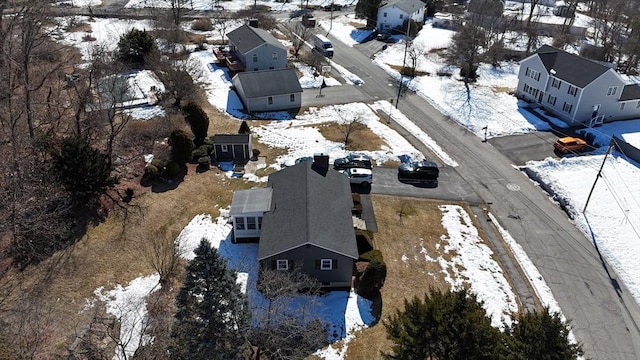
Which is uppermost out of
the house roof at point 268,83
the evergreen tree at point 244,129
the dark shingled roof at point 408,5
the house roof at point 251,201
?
the dark shingled roof at point 408,5

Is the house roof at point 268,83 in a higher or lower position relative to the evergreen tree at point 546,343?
lower

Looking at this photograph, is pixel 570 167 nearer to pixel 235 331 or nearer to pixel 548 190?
pixel 548 190

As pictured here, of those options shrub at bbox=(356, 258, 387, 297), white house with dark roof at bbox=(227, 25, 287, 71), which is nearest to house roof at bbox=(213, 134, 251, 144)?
shrub at bbox=(356, 258, 387, 297)

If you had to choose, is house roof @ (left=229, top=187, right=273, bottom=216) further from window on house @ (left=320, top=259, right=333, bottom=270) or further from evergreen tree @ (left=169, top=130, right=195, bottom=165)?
evergreen tree @ (left=169, top=130, right=195, bottom=165)

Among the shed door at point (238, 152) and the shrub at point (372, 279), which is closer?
the shrub at point (372, 279)

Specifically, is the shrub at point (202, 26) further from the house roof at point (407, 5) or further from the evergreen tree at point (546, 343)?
the evergreen tree at point (546, 343)

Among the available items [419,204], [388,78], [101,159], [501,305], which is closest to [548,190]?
[419,204]

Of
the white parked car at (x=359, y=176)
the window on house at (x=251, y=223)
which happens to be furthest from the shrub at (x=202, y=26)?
the window on house at (x=251, y=223)
